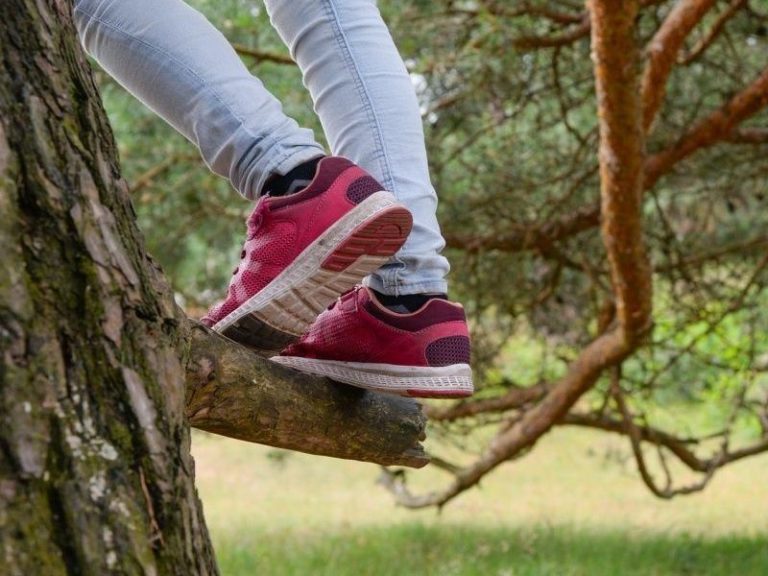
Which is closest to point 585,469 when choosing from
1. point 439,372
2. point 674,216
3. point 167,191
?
point 674,216

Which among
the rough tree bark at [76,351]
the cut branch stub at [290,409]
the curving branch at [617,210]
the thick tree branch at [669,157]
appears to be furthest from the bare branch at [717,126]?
the rough tree bark at [76,351]

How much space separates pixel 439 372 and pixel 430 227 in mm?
189

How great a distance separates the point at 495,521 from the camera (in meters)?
7.48

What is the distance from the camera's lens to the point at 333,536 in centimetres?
641

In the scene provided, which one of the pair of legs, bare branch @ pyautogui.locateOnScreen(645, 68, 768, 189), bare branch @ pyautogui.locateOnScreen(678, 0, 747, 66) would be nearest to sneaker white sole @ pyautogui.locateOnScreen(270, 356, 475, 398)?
the pair of legs

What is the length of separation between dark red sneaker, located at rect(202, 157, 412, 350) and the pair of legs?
18 mm

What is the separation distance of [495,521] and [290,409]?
6.21 metres

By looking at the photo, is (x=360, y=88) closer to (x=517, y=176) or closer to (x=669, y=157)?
(x=669, y=157)

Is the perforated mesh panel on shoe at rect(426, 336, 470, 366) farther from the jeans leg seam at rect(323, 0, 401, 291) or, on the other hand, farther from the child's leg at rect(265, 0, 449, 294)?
the jeans leg seam at rect(323, 0, 401, 291)

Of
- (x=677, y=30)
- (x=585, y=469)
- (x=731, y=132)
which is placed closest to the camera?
(x=677, y=30)

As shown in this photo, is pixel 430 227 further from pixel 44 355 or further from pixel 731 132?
pixel 731 132

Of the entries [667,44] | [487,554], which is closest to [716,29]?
[667,44]

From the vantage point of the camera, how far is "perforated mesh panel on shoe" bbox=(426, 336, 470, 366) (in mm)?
1430

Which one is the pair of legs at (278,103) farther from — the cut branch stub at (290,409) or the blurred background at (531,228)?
the blurred background at (531,228)
